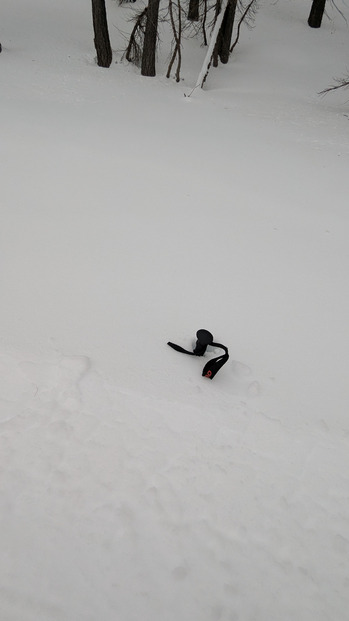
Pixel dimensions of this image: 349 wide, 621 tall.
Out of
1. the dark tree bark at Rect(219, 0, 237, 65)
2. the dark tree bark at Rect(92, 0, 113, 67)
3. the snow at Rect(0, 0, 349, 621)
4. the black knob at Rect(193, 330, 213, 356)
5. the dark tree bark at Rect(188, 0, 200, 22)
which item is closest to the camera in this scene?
the snow at Rect(0, 0, 349, 621)

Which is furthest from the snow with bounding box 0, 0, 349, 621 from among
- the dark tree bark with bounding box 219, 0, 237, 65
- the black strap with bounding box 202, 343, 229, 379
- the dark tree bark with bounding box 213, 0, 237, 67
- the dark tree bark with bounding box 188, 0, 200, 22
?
the dark tree bark with bounding box 188, 0, 200, 22

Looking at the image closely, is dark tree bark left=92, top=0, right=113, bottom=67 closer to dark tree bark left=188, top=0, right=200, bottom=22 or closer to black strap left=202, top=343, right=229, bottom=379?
dark tree bark left=188, top=0, right=200, bottom=22

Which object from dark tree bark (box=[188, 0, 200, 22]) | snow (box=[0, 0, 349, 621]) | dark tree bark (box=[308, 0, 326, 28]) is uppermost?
dark tree bark (box=[308, 0, 326, 28])

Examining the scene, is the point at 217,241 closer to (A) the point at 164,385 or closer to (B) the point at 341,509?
(A) the point at 164,385

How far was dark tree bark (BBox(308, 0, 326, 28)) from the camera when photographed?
14773 mm

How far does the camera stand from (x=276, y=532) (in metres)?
1.92

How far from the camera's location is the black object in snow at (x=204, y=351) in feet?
8.66

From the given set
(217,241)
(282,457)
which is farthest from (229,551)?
(217,241)

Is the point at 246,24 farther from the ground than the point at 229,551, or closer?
farther from the ground

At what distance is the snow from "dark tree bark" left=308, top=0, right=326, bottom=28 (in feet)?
40.3

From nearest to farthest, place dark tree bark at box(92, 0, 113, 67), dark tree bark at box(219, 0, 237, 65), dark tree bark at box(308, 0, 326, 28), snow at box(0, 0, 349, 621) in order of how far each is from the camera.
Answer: snow at box(0, 0, 349, 621) → dark tree bark at box(92, 0, 113, 67) → dark tree bark at box(219, 0, 237, 65) → dark tree bark at box(308, 0, 326, 28)

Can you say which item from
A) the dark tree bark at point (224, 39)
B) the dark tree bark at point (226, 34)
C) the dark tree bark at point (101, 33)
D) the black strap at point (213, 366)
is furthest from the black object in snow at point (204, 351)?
the dark tree bark at point (226, 34)

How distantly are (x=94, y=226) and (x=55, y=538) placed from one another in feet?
10.1

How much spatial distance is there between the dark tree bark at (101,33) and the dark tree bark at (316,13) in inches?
375
